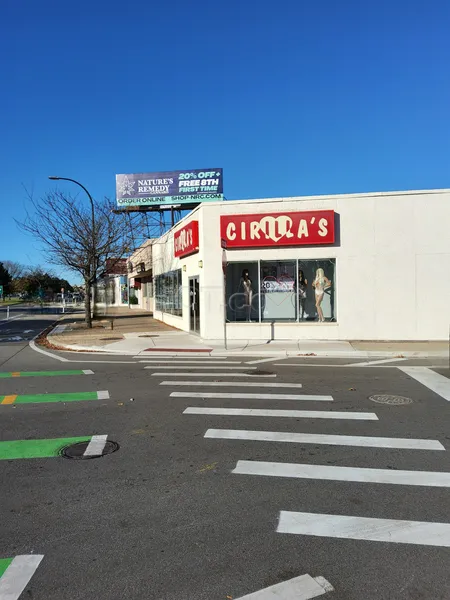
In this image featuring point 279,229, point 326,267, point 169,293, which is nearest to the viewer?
point 279,229

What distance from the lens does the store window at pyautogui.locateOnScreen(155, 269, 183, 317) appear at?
21.6 metres

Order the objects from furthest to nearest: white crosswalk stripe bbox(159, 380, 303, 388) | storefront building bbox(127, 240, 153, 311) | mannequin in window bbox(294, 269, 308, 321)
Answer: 1. storefront building bbox(127, 240, 153, 311)
2. mannequin in window bbox(294, 269, 308, 321)
3. white crosswalk stripe bbox(159, 380, 303, 388)

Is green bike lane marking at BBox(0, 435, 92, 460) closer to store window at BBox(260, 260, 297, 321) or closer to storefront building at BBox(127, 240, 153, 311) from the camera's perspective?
store window at BBox(260, 260, 297, 321)

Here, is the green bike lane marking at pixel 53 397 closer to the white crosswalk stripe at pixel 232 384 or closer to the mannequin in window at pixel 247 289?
the white crosswalk stripe at pixel 232 384

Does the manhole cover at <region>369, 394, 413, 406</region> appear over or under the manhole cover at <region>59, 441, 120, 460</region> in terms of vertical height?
under

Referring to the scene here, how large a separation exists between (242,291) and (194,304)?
8.29 ft

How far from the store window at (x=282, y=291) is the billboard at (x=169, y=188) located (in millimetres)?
26891

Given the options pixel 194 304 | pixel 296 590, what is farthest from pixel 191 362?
pixel 296 590

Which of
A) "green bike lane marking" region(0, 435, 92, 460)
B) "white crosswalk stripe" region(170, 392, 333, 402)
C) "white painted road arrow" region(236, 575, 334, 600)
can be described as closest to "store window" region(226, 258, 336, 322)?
"white crosswalk stripe" region(170, 392, 333, 402)

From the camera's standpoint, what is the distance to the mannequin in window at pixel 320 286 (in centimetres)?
1584

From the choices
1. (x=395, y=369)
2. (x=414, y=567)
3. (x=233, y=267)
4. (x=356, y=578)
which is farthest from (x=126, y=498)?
(x=233, y=267)

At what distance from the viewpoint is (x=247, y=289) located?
1645cm

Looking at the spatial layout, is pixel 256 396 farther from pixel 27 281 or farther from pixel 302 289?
pixel 27 281

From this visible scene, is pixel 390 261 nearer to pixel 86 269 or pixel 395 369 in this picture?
pixel 395 369
